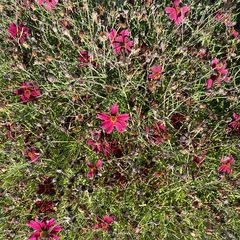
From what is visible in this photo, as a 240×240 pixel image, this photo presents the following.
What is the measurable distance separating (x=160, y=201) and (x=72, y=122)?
0.66 meters

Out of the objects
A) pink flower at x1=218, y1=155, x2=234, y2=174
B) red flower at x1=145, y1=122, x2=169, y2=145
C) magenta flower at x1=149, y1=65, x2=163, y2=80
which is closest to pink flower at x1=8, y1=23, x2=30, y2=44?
magenta flower at x1=149, y1=65, x2=163, y2=80

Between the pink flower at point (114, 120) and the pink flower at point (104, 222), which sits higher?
the pink flower at point (114, 120)

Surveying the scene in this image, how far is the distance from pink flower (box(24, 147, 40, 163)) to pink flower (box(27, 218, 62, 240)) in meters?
0.34

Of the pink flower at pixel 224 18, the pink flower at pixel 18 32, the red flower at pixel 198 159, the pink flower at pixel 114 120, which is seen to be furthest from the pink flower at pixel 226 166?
the pink flower at pixel 18 32

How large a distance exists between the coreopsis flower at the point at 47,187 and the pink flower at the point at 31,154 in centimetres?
13

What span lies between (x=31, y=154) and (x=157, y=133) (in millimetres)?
674

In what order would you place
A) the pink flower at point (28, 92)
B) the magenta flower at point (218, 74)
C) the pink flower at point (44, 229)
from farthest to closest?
the pink flower at point (28, 92) → the magenta flower at point (218, 74) → the pink flower at point (44, 229)

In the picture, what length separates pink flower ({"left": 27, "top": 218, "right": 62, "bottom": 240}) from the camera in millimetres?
1891

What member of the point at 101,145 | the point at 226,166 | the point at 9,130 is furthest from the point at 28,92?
the point at 226,166

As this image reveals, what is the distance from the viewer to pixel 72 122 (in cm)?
226

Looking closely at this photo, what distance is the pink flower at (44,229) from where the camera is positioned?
1.89 metres

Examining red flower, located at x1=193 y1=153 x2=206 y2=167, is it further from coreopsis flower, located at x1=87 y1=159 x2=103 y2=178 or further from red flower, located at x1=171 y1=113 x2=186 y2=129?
coreopsis flower, located at x1=87 y1=159 x2=103 y2=178

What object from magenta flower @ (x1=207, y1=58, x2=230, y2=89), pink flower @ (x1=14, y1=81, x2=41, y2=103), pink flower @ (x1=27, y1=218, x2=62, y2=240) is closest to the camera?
pink flower @ (x1=27, y1=218, x2=62, y2=240)

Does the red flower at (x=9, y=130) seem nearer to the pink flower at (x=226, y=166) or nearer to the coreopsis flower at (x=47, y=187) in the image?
the coreopsis flower at (x=47, y=187)
